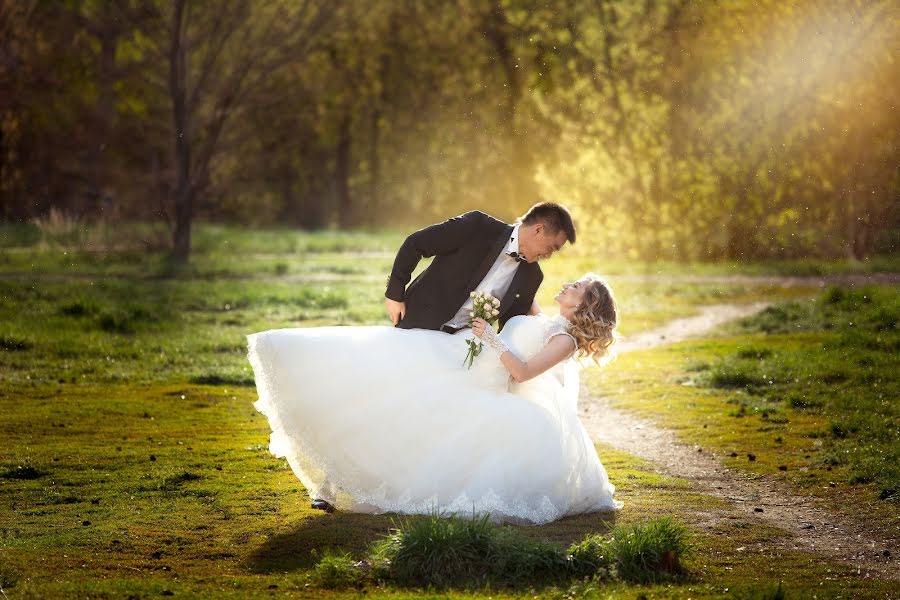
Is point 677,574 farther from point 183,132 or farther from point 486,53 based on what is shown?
point 486,53

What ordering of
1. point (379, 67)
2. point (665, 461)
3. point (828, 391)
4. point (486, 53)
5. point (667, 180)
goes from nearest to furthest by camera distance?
point (665, 461) < point (828, 391) < point (667, 180) < point (486, 53) < point (379, 67)

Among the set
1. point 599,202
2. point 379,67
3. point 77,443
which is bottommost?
point 77,443

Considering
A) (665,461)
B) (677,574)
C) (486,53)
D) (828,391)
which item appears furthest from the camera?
(486,53)

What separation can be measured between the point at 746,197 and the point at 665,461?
872 inches

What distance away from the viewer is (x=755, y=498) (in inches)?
376

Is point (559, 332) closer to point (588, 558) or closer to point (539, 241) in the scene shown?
point (539, 241)

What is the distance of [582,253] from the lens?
123 ft

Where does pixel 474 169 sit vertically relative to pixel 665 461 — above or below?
above

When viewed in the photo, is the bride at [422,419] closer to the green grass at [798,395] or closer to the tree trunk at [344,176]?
the green grass at [798,395]

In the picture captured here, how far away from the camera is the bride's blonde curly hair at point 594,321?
855cm

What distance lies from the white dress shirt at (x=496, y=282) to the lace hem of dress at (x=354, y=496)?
1374 millimetres

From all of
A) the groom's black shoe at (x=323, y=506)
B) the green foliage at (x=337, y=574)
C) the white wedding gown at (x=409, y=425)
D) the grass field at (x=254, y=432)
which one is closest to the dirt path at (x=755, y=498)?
the grass field at (x=254, y=432)

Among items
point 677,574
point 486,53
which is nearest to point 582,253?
point 486,53

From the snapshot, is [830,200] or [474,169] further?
[474,169]
